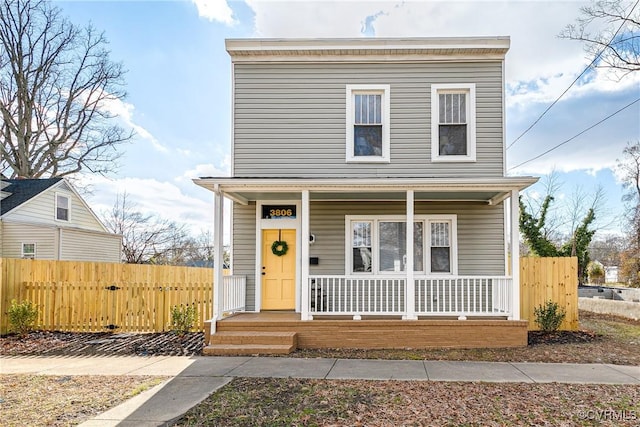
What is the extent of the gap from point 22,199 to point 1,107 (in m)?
7.13

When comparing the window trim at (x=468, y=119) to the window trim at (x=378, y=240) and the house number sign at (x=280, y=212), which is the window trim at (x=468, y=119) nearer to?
the window trim at (x=378, y=240)

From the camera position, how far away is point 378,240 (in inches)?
381

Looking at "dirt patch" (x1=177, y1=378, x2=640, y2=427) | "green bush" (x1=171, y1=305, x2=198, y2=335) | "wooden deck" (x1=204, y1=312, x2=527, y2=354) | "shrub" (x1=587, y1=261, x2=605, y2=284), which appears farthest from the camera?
"shrub" (x1=587, y1=261, x2=605, y2=284)

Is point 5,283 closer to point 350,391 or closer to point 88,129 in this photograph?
point 350,391

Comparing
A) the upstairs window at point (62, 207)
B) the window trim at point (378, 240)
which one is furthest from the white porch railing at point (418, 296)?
the upstairs window at point (62, 207)

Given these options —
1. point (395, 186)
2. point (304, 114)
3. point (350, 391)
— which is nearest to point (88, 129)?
point (304, 114)

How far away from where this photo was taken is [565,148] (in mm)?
18547

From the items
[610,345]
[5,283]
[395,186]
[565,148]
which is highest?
[565,148]

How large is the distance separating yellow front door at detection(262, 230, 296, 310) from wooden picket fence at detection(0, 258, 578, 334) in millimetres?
1325

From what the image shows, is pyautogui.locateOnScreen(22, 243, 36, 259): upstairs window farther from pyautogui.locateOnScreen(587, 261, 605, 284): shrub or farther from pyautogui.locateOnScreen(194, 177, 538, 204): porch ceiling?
pyautogui.locateOnScreen(587, 261, 605, 284): shrub

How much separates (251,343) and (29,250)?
13.7m

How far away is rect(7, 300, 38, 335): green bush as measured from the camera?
8898 millimetres

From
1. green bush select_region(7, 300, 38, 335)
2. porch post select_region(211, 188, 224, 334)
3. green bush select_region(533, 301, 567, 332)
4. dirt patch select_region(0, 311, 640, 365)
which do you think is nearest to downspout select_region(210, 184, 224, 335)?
porch post select_region(211, 188, 224, 334)

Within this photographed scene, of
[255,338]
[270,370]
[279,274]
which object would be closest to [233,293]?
[279,274]
